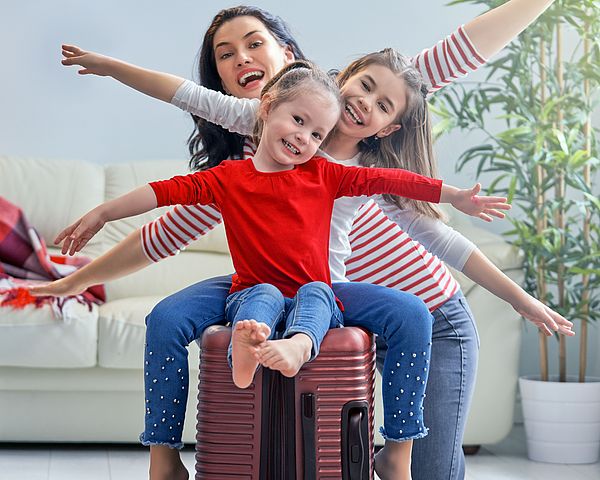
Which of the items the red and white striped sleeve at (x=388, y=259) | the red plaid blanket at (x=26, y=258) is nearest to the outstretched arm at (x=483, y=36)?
the red and white striped sleeve at (x=388, y=259)

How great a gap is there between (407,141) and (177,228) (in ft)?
1.46

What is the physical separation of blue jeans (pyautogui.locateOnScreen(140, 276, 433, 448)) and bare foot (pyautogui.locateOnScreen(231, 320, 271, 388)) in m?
0.14

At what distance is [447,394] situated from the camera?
1.86m

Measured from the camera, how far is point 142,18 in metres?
3.85

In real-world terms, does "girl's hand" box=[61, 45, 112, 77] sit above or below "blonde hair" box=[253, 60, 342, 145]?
above

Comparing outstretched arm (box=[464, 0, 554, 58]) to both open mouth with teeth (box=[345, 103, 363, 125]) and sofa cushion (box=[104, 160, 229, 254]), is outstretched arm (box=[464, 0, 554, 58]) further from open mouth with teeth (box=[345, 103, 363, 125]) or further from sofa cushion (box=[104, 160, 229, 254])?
sofa cushion (box=[104, 160, 229, 254])

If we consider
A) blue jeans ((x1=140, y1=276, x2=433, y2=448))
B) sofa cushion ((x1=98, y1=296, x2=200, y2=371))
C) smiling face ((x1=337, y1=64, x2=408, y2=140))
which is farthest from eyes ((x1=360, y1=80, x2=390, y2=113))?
sofa cushion ((x1=98, y1=296, x2=200, y2=371))

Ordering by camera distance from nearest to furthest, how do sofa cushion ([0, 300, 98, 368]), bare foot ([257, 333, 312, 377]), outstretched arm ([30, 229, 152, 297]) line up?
bare foot ([257, 333, 312, 377]) < outstretched arm ([30, 229, 152, 297]) < sofa cushion ([0, 300, 98, 368])

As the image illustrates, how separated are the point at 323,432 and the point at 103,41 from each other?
9.09ft

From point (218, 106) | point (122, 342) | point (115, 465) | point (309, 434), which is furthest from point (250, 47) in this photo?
point (115, 465)

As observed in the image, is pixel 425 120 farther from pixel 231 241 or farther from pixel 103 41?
pixel 103 41

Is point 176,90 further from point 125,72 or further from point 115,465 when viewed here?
point 115,465

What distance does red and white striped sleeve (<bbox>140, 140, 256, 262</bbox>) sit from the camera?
178cm

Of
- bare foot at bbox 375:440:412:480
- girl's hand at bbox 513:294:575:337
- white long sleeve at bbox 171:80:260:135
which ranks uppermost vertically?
white long sleeve at bbox 171:80:260:135
